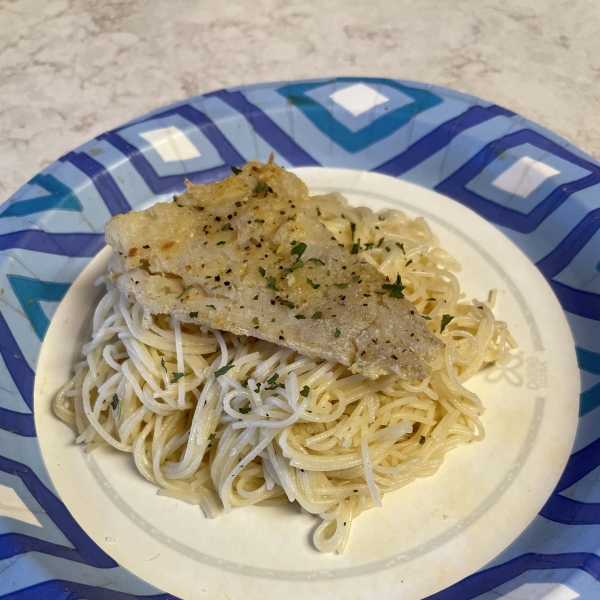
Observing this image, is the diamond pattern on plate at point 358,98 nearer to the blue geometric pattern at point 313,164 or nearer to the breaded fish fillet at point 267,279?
the blue geometric pattern at point 313,164

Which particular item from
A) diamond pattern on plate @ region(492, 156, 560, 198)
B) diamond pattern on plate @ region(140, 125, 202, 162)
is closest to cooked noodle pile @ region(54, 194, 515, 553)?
diamond pattern on plate @ region(492, 156, 560, 198)

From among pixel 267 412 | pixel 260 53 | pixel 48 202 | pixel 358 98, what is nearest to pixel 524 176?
pixel 358 98

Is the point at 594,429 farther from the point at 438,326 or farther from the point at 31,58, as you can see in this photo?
the point at 31,58

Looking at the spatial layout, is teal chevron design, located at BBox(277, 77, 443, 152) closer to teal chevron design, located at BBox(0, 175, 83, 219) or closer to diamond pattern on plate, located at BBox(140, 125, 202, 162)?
diamond pattern on plate, located at BBox(140, 125, 202, 162)

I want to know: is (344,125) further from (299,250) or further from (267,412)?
(267,412)

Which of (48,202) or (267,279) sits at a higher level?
(48,202)
